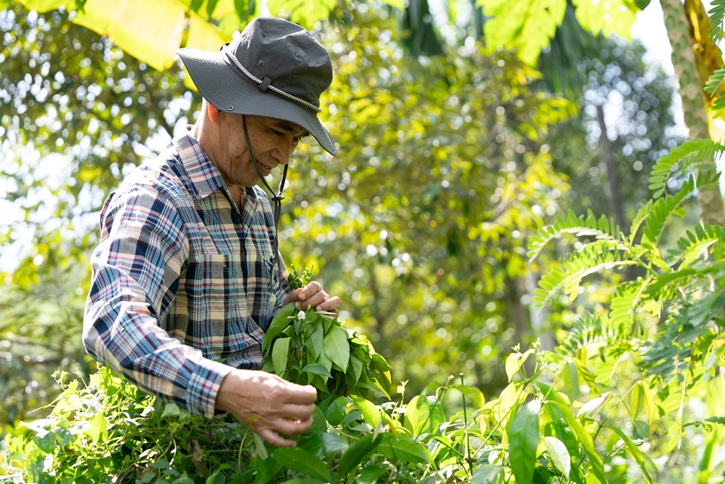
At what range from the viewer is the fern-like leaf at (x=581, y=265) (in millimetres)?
1702

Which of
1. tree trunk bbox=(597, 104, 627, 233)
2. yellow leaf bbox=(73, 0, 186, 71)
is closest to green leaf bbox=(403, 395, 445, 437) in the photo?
yellow leaf bbox=(73, 0, 186, 71)

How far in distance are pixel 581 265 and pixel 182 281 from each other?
0.91 metres

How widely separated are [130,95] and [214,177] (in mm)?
3086

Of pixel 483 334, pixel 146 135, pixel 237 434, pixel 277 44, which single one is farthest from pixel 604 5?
pixel 483 334

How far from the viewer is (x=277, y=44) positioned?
159cm

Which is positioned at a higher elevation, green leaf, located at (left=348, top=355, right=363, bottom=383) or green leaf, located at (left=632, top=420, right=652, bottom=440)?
green leaf, located at (left=348, top=355, right=363, bottom=383)

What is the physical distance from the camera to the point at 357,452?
1.21 meters

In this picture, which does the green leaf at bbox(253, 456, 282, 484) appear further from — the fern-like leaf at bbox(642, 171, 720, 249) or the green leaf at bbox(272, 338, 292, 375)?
the fern-like leaf at bbox(642, 171, 720, 249)

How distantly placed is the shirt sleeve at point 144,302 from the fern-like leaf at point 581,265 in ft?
2.75

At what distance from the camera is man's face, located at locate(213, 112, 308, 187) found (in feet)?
5.27

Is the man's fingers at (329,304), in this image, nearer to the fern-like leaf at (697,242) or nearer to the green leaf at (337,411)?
the green leaf at (337,411)

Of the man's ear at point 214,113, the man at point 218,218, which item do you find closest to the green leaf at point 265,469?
the man at point 218,218

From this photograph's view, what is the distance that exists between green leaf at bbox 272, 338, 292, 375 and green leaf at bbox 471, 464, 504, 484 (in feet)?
1.43

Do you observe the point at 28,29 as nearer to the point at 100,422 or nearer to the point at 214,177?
the point at 214,177
